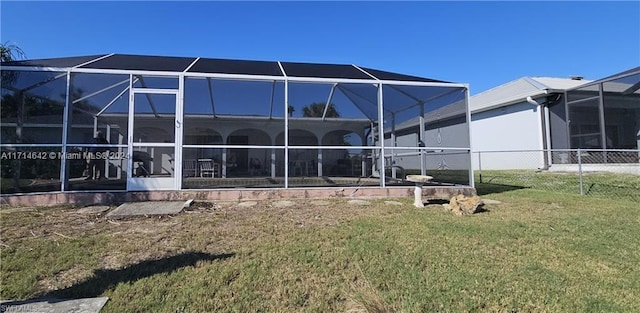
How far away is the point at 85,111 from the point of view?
11328 mm

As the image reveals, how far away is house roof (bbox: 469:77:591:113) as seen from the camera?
15156 mm

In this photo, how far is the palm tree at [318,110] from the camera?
40.3 ft

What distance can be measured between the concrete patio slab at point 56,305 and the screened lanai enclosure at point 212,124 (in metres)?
4.57

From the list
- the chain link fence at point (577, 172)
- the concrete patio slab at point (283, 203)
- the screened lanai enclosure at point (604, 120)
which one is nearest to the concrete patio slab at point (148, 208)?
the concrete patio slab at point (283, 203)

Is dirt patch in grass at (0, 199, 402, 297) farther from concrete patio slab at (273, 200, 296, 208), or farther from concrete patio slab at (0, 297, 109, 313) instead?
concrete patio slab at (0, 297, 109, 313)

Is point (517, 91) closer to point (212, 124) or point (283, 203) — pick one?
point (212, 124)

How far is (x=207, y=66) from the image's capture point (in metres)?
8.34

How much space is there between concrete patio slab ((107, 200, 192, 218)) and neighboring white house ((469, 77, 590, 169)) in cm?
1244

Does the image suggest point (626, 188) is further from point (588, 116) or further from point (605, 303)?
point (605, 303)

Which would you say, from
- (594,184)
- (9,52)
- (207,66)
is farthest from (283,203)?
(9,52)

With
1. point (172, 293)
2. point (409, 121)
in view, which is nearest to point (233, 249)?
point (172, 293)

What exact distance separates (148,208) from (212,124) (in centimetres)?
735

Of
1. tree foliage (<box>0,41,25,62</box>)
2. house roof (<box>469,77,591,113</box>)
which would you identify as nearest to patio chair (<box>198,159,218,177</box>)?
tree foliage (<box>0,41,25,62</box>)

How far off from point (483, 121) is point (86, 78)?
19.1 m
